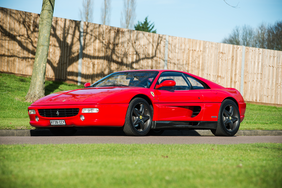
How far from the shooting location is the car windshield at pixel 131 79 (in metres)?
8.02

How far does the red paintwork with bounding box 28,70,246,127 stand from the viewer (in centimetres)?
700

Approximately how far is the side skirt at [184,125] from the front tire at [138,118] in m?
0.25

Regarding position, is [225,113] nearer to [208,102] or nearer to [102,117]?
[208,102]

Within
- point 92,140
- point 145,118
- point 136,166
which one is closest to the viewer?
point 136,166

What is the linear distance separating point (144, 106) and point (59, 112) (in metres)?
1.79

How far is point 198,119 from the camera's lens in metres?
8.26

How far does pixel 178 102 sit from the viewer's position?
803 cm

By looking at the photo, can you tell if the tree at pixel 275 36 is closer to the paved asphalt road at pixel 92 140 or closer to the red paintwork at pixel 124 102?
the red paintwork at pixel 124 102

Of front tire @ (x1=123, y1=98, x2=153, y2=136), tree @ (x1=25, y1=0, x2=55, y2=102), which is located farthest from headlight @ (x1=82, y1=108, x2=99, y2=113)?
tree @ (x1=25, y1=0, x2=55, y2=102)

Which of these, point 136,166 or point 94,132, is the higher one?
point 136,166

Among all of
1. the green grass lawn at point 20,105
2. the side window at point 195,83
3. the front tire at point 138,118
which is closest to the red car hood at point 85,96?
the front tire at point 138,118

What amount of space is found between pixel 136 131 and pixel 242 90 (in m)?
14.6

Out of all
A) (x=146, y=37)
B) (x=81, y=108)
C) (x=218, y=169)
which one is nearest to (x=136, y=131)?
(x=81, y=108)

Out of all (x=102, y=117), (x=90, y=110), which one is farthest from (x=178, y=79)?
(x=90, y=110)
